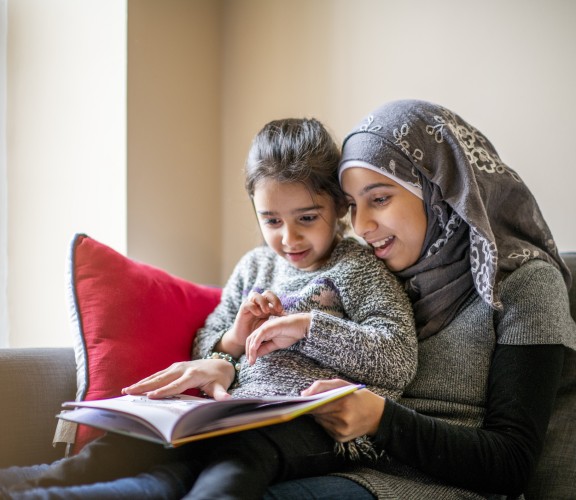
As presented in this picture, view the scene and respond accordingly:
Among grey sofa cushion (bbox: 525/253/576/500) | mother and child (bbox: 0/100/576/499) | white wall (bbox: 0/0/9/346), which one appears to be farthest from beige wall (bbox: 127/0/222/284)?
grey sofa cushion (bbox: 525/253/576/500)

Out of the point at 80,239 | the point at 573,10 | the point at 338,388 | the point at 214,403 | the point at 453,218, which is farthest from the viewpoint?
the point at 573,10

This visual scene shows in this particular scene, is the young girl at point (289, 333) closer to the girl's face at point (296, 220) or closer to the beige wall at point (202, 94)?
the girl's face at point (296, 220)

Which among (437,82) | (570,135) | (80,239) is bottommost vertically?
(80,239)

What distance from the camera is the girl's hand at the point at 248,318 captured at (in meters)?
1.32

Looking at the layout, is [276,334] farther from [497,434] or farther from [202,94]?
[202,94]

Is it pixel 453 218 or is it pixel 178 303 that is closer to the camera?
pixel 453 218

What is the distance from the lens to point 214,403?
964 mm

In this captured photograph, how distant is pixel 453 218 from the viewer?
4.47ft

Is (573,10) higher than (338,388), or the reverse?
(573,10)

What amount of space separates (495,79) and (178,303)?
97cm

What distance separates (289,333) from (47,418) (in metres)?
0.50

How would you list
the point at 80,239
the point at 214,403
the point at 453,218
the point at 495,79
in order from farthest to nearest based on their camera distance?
the point at 495,79 → the point at 80,239 → the point at 453,218 → the point at 214,403

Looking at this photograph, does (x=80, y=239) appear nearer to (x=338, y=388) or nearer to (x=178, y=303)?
(x=178, y=303)

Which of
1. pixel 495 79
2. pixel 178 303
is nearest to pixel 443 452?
pixel 178 303
